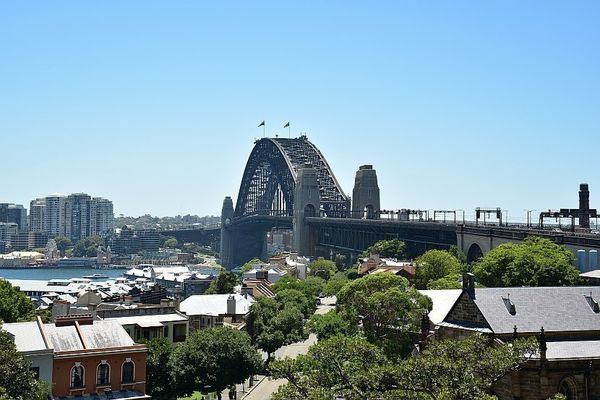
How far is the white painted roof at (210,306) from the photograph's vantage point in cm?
7250

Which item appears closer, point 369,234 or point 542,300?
point 542,300

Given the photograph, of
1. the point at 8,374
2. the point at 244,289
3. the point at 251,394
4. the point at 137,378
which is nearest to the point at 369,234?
the point at 244,289

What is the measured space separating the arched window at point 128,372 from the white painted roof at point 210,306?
24.3m

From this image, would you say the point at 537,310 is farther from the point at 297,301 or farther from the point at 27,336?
the point at 297,301

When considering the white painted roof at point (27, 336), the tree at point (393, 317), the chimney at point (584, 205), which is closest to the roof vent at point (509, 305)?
the tree at point (393, 317)

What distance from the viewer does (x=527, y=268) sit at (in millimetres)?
66438

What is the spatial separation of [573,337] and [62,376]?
28.5m

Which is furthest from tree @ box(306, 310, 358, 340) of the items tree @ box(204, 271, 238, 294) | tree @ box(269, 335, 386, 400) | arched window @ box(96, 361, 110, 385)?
tree @ box(204, 271, 238, 294)

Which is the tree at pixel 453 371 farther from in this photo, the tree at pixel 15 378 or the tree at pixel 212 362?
the tree at pixel 212 362

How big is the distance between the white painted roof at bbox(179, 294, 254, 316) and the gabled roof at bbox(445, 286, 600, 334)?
3312 cm

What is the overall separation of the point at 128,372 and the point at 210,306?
89.0ft

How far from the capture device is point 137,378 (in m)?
47.2

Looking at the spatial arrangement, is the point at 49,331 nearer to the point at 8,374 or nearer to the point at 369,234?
the point at 8,374

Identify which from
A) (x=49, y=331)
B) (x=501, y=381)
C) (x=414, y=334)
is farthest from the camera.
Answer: (x=414, y=334)
